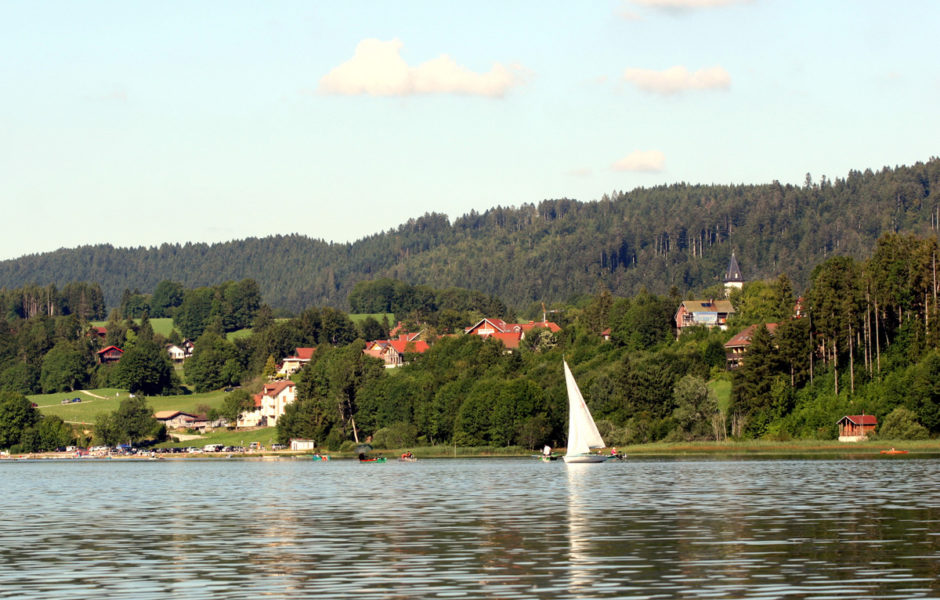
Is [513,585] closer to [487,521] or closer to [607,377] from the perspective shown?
[487,521]

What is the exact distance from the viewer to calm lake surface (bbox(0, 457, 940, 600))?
105 feet

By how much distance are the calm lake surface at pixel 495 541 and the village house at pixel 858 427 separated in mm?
51595

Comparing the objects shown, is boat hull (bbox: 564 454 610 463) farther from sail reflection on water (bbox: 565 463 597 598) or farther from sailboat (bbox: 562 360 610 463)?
sail reflection on water (bbox: 565 463 597 598)

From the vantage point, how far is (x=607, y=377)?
167875 mm

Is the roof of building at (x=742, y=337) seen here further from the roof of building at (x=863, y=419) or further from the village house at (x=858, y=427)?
the roof of building at (x=863, y=419)

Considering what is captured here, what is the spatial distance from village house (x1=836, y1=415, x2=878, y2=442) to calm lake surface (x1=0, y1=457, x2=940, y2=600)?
169 feet

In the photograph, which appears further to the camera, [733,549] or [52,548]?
[52,548]

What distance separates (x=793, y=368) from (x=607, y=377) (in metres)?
25.9

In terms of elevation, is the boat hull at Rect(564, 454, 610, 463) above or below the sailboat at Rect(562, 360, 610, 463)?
below

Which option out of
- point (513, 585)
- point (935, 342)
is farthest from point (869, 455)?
point (513, 585)

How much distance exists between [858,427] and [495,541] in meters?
98.6

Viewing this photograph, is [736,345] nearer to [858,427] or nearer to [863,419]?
[858,427]

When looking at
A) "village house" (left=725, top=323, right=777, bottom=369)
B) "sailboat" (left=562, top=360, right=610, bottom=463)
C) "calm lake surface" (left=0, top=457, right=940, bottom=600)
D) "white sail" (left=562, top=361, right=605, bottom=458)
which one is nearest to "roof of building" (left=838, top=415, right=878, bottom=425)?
"sailboat" (left=562, top=360, right=610, bottom=463)

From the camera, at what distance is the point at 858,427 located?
134m
